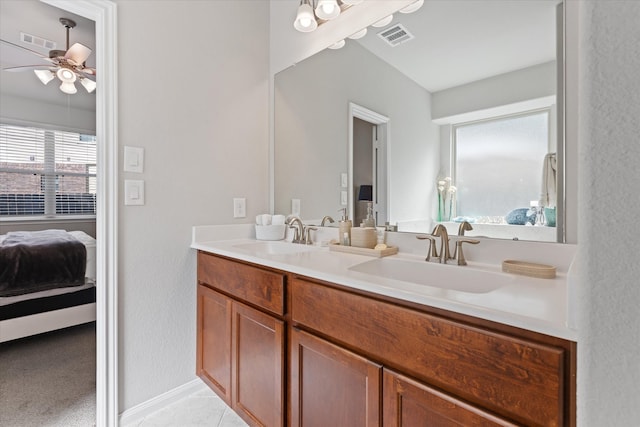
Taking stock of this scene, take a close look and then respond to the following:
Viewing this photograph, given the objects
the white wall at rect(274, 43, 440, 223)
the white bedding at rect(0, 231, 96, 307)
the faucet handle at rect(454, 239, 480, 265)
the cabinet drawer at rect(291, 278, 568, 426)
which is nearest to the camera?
the cabinet drawer at rect(291, 278, 568, 426)

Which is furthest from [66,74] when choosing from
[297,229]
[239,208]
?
[297,229]

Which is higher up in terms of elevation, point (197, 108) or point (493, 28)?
point (493, 28)

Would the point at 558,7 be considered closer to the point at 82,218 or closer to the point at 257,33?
the point at 257,33

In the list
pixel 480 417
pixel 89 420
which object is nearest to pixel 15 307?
pixel 89 420

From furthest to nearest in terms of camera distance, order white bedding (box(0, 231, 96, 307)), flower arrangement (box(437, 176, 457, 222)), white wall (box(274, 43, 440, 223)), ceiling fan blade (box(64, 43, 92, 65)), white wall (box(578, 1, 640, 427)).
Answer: ceiling fan blade (box(64, 43, 92, 65)) → white bedding (box(0, 231, 96, 307)) → white wall (box(274, 43, 440, 223)) → flower arrangement (box(437, 176, 457, 222)) → white wall (box(578, 1, 640, 427))

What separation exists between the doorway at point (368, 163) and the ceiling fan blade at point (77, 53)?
227 centimetres

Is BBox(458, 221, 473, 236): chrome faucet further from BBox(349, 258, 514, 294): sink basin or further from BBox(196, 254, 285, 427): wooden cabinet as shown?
BBox(196, 254, 285, 427): wooden cabinet

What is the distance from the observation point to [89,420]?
5.20 ft

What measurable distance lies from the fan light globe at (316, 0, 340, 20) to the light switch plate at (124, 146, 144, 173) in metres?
1.16

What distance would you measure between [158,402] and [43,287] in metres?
1.52

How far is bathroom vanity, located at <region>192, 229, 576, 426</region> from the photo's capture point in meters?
0.64

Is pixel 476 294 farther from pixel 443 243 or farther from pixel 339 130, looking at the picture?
pixel 339 130

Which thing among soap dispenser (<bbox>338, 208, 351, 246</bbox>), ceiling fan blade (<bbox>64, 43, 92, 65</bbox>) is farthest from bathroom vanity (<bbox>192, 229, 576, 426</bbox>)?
ceiling fan blade (<bbox>64, 43, 92, 65</bbox>)

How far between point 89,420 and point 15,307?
4.17ft
